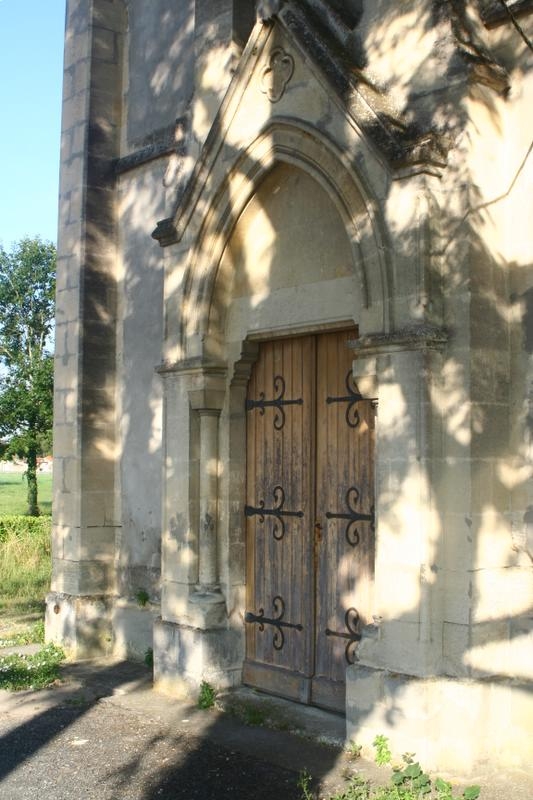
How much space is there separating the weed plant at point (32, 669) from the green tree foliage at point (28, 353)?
2489 cm

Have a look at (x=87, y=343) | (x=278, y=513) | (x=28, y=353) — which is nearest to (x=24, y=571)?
(x=87, y=343)

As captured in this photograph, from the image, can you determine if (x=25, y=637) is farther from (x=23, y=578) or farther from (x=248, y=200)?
(x=248, y=200)

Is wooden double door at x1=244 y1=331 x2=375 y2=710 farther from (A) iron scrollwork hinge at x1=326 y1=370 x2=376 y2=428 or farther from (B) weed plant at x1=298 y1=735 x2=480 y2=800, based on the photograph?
(B) weed plant at x1=298 y1=735 x2=480 y2=800

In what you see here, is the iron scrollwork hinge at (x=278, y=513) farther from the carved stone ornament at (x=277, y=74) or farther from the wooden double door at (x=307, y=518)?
the carved stone ornament at (x=277, y=74)

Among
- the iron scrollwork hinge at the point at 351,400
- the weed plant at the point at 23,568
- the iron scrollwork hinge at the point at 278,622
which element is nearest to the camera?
the iron scrollwork hinge at the point at 351,400

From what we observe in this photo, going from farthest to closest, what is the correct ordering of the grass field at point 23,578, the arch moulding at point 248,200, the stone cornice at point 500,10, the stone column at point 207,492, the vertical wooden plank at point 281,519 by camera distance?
1. the grass field at point 23,578
2. the stone column at point 207,492
3. the vertical wooden plank at point 281,519
4. the arch moulding at point 248,200
5. the stone cornice at point 500,10

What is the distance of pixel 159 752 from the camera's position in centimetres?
593

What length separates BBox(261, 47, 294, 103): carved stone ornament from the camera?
258 inches

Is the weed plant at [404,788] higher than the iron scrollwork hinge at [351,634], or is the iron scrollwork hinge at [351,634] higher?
the iron scrollwork hinge at [351,634]

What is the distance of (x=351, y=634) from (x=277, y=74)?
13.5 ft

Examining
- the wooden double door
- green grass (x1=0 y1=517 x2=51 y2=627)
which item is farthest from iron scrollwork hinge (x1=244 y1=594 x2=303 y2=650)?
green grass (x1=0 y1=517 x2=51 y2=627)

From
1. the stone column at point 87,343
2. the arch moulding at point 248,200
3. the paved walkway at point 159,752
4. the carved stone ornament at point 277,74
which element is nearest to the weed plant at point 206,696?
the paved walkway at point 159,752

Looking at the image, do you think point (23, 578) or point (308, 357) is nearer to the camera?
point (308, 357)

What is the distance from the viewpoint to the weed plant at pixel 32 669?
7.73 meters
